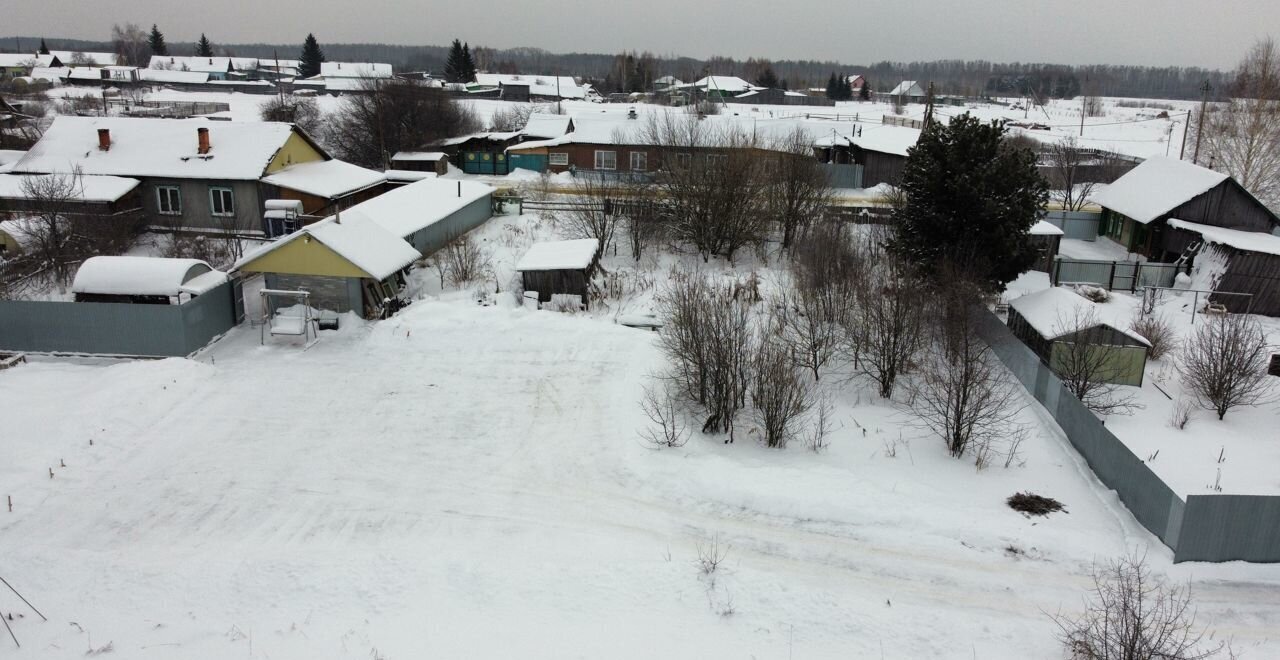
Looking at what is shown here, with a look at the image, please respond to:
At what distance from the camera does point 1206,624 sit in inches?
426

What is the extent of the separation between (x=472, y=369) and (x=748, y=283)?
8.90 metres

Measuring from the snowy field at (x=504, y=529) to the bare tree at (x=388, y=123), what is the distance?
31562 millimetres

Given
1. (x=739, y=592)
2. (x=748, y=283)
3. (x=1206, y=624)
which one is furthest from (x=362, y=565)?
(x=748, y=283)

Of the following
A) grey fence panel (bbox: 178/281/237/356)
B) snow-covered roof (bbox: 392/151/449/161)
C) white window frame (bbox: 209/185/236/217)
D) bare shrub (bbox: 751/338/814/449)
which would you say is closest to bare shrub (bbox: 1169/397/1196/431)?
bare shrub (bbox: 751/338/814/449)

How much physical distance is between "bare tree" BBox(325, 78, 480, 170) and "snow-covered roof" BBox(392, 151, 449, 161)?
1421 millimetres

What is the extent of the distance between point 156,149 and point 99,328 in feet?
54.4

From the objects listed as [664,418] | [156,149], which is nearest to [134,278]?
[664,418]

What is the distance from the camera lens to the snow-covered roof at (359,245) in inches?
816

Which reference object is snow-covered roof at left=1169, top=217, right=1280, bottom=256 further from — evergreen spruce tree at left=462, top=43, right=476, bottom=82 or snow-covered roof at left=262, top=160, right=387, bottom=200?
evergreen spruce tree at left=462, top=43, right=476, bottom=82

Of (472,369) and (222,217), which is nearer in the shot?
(472,369)

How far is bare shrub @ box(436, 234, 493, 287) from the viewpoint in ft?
81.5

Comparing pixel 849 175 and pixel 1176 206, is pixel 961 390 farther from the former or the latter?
pixel 849 175

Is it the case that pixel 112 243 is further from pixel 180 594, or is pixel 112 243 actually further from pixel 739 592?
pixel 739 592

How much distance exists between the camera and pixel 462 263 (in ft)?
82.6
